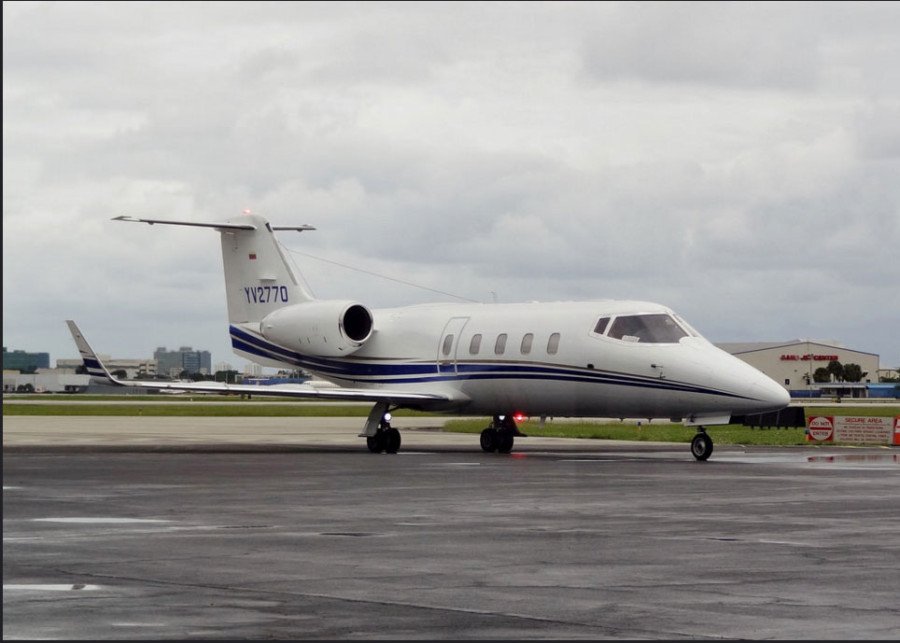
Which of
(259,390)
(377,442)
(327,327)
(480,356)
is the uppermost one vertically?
(327,327)

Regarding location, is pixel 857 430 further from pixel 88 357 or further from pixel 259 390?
pixel 88 357

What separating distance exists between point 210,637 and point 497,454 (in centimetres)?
→ 2664

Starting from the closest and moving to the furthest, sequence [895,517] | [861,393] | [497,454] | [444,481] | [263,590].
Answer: [263,590]
[895,517]
[444,481]
[497,454]
[861,393]

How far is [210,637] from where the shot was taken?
9.30 metres

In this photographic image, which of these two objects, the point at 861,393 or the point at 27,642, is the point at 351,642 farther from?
the point at 861,393

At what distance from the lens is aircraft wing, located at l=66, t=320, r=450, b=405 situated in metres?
34.5

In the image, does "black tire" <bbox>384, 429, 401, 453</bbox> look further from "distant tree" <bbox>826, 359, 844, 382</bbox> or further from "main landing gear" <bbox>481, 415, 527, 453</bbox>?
"distant tree" <bbox>826, 359, 844, 382</bbox>

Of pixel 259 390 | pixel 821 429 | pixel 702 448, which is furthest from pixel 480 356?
pixel 821 429

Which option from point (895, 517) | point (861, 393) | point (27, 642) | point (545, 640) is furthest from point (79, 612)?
point (861, 393)

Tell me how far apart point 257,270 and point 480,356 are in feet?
27.2

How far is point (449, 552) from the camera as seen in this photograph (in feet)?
46.0

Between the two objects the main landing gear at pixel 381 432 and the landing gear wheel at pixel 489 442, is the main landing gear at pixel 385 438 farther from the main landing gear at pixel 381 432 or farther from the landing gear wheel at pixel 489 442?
the landing gear wheel at pixel 489 442

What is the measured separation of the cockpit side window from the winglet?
12.1m

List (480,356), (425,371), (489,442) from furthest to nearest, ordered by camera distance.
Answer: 1. (425,371)
2. (489,442)
3. (480,356)
